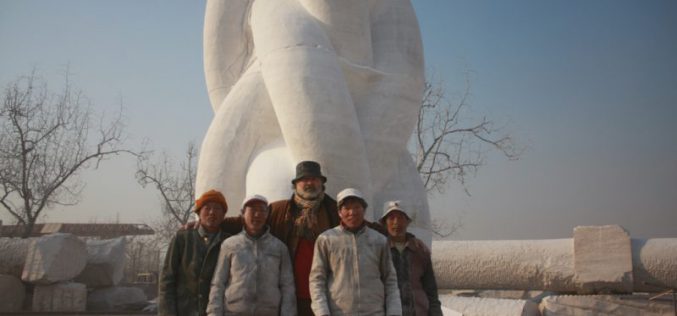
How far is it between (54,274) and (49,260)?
9.1 inches

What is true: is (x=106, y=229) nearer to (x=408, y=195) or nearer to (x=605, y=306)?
(x=408, y=195)

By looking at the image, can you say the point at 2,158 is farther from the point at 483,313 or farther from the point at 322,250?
the point at 322,250

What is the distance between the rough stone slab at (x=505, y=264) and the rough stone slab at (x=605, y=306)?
0.21 metres

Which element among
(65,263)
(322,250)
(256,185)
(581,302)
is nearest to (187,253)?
(322,250)

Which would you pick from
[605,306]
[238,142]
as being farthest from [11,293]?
[605,306]

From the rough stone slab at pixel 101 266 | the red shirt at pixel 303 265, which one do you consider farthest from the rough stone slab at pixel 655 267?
the rough stone slab at pixel 101 266

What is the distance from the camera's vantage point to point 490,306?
5.70 meters

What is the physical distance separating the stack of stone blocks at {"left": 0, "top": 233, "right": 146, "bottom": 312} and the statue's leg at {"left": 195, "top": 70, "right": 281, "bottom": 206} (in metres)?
5.44

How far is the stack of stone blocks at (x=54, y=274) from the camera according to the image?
9234mm

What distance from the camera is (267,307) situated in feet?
9.51

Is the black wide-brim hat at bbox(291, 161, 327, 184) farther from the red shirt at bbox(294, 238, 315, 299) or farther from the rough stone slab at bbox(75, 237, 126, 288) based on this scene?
the rough stone slab at bbox(75, 237, 126, 288)

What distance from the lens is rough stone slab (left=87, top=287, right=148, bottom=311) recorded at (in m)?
10.1

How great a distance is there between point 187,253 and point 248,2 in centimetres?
326

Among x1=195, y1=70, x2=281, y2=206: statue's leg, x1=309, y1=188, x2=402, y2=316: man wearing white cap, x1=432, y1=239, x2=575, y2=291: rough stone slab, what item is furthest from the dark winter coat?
x1=432, y1=239, x2=575, y2=291: rough stone slab
